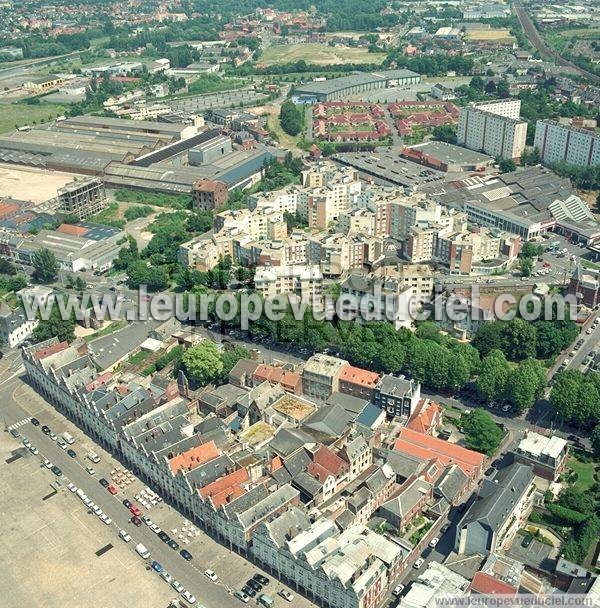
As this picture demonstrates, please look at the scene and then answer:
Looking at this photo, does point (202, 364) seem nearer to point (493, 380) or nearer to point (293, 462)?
point (293, 462)

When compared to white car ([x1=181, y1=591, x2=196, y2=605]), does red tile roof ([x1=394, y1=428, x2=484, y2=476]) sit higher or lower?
higher

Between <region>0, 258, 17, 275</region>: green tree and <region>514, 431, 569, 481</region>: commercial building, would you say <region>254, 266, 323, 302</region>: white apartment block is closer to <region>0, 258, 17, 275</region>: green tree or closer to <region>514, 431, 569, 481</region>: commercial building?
<region>514, 431, 569, 481</region>: commercial building

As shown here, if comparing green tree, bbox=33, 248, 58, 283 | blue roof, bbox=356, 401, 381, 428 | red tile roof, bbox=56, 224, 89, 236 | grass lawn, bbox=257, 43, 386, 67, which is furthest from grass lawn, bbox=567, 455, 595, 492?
grass lawn, bbox=257, 43, 386, 67

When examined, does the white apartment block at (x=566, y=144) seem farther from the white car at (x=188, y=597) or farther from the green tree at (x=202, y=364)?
the white car at (x=188, y=597)

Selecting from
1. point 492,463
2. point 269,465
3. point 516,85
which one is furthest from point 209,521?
point 516,85

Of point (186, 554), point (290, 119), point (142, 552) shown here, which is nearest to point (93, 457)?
point (142, 552)
